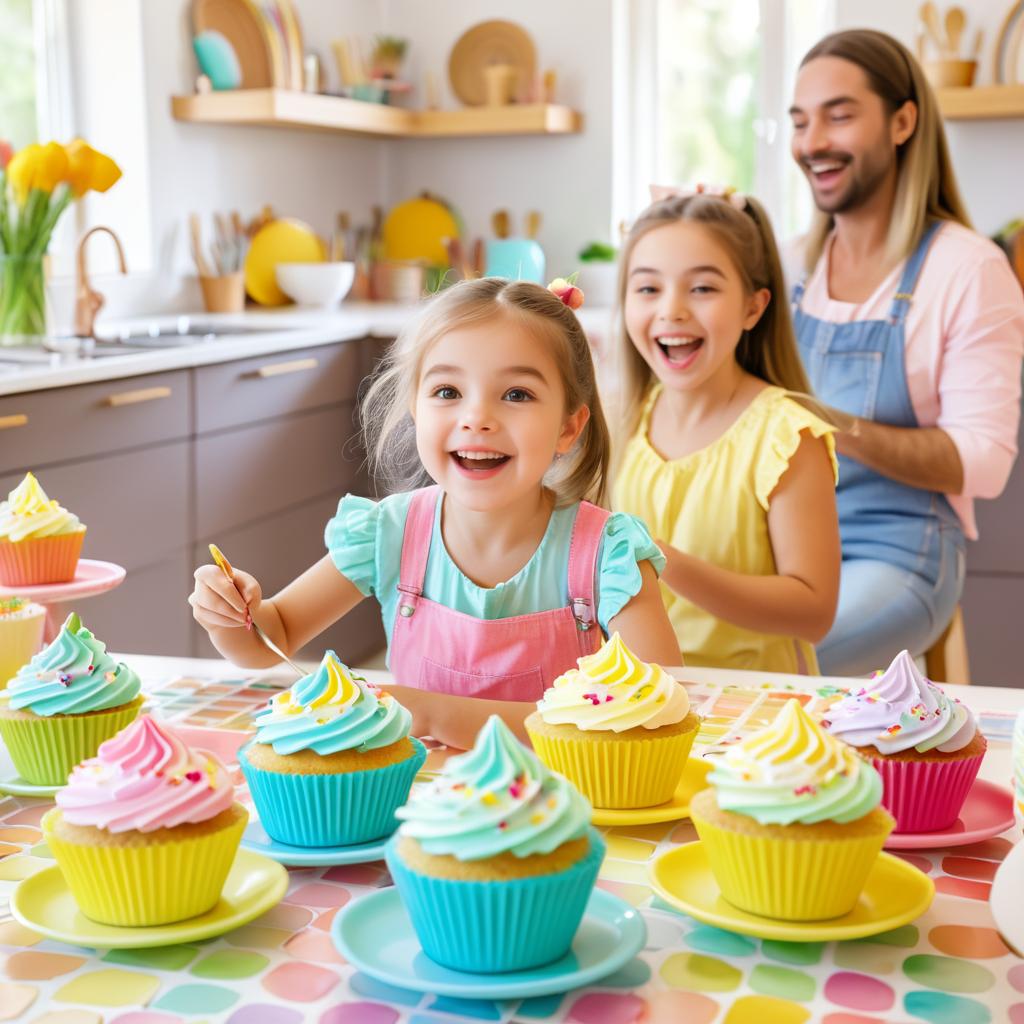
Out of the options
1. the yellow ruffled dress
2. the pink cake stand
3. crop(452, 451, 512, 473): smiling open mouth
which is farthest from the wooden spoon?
the pink cake stand

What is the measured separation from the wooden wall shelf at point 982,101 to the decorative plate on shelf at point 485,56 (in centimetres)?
141

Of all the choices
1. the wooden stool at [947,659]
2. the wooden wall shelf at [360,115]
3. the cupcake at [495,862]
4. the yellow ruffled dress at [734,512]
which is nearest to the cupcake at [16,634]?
the cupcake at [495,862]

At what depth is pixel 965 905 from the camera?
85 centimetres

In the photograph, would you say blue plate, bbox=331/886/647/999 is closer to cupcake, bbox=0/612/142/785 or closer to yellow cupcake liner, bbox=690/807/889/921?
yellow cupcake liner, bbox=690/807/889/921

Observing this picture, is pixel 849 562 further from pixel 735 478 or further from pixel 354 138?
pixel 354 138

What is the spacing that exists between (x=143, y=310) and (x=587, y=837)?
347 cm

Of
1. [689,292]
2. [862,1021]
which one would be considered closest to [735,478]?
[689,292]

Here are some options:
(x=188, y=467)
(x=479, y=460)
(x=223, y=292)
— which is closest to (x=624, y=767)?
(x=479, y=460)

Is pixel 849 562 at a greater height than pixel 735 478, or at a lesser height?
lesser

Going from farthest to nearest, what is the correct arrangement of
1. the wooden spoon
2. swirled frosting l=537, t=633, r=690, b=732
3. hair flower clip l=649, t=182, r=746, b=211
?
the wooden spoon, hair flower clip l=649, t=182, r=746, b=211, swirled frosting l=537, t=633, r=690, b=732

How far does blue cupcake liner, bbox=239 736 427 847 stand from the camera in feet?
2.98

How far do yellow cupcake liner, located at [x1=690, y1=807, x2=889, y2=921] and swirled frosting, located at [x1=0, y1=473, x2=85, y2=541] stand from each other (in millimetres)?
946

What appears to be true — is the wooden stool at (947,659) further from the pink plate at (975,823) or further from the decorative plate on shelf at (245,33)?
the decorative plate on shelf at (245,33)

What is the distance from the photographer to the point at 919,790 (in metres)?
0.95
